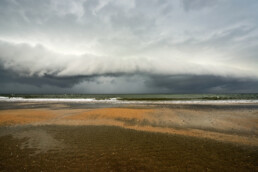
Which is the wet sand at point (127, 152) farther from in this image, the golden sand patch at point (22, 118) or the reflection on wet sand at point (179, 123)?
the golden sand patch at point (22, 118)

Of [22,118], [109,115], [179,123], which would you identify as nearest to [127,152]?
[179,123]

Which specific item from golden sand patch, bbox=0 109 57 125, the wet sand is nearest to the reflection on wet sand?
golden sand patch, bbox=0 109 57 125

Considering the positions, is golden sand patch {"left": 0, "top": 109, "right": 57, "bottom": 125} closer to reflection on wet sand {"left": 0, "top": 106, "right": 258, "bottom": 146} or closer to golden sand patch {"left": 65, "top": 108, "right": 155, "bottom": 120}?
reflection on wet sand {"left": 0, "top": 106, "right": 258, "bottom": 146}

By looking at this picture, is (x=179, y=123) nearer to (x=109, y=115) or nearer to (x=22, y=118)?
(x=109, y=115)

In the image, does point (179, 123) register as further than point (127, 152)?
Yes

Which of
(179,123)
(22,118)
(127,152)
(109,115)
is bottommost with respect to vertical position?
(179,123)

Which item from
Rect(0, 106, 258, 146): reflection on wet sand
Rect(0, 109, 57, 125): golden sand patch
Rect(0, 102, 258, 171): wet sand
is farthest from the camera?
Rect(0, 109, 57, 125): golden sand patch

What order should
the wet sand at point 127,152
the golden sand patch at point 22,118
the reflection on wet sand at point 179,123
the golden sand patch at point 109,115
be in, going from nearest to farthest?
the wet sand at point 127,152
the reflection on wet sand at point 179,123
the golden sand patch at point 22,118
the golden sand patch at point 109,115

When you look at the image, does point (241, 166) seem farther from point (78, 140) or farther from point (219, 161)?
point (78, 140)

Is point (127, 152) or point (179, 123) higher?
point (127, 152)

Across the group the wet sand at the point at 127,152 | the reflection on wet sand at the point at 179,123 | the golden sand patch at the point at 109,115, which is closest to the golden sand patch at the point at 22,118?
the reflection on wet sand at the point at 179,123

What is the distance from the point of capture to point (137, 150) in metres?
8.57

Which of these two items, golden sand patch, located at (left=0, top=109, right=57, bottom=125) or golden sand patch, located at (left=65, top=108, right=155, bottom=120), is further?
golden sand patch, located at (left=65, top=108, right=155, bottom=120)

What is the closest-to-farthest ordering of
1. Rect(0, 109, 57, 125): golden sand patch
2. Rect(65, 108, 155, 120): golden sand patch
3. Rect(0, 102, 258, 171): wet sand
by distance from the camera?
Rect(0, 102, 258, 171): wet sand
Rect(0, 109, 57, 125): golden sand patch
Rect(65, 108, 155, 120): golden sand patch
